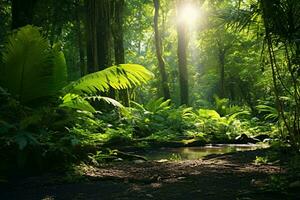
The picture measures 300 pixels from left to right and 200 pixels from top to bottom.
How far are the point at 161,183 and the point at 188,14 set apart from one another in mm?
14875

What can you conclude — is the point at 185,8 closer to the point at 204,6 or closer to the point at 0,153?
the point at 204,6

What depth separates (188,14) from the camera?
19.3 metres

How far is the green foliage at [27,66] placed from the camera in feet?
22.4

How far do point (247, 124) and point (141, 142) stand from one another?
6276 mm

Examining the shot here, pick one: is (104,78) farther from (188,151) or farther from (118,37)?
(118,37)

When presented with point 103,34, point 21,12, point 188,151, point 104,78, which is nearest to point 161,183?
point 104,78

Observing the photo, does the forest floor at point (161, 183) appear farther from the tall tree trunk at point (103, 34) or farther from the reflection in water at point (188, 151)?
the tall tree trunk at point (103, 34)

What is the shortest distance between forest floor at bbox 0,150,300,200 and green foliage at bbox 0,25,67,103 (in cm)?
163

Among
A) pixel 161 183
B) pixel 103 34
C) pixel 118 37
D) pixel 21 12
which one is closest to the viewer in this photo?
pixel 161 183

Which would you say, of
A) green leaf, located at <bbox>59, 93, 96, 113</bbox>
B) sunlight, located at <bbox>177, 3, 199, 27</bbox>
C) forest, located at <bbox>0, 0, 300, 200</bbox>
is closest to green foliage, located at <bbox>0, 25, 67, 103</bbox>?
forest, located at <bbox>0, 0, 300, 200</bbox>

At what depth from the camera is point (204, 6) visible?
72.7 ft

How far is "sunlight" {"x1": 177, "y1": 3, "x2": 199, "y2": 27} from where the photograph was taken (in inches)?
745

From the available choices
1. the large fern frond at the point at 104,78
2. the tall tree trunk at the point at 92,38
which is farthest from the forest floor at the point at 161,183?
the tall tree trunk at the point at 92,38

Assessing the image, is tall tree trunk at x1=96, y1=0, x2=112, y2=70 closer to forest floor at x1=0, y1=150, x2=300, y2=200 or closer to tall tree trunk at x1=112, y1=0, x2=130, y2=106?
tall tree trunk at x1=112, y1=0, x2=130, y2=106
